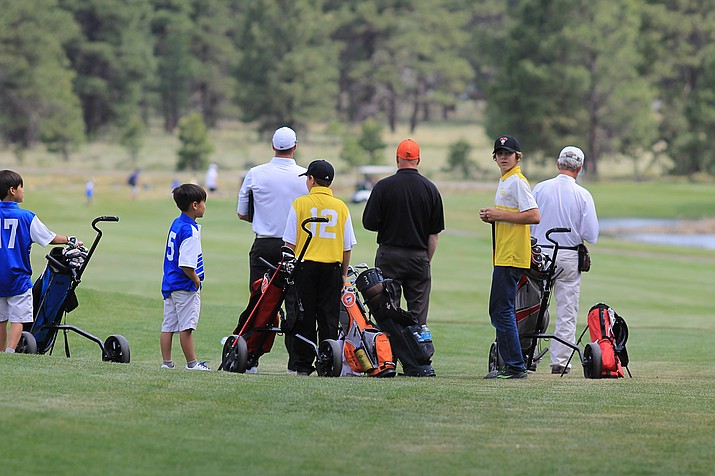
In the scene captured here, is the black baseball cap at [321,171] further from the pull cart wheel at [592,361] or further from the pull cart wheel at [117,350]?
the pull cart wheel at [592,361]

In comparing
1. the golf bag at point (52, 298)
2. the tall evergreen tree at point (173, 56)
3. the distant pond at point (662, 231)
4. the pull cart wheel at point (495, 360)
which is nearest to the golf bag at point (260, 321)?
the golf bag at point (52, 298)

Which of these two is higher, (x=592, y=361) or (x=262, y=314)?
(x=262, y=314)

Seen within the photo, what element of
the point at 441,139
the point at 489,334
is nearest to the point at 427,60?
the point at 441,139

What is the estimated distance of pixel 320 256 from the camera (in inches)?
392

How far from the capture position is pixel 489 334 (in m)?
15.8

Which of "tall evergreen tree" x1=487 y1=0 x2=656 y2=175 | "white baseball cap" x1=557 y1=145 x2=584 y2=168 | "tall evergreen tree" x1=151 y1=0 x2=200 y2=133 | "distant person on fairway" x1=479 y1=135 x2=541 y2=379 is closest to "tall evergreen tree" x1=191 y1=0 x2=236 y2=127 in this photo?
"tall evergreen tree" x1=151 y1=0 x2=200 y2=133

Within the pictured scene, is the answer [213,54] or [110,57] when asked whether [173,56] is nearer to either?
[213,54]

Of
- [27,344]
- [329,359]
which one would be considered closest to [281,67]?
[27,344]

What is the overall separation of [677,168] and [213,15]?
4162 centimetres

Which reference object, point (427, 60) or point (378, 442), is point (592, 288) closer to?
point (378, 442)

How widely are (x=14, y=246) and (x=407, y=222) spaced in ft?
10.6

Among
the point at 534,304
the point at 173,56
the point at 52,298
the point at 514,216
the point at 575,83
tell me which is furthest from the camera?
the point at 173,56

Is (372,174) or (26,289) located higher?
(372,174)

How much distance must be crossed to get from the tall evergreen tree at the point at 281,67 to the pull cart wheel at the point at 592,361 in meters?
85.5
